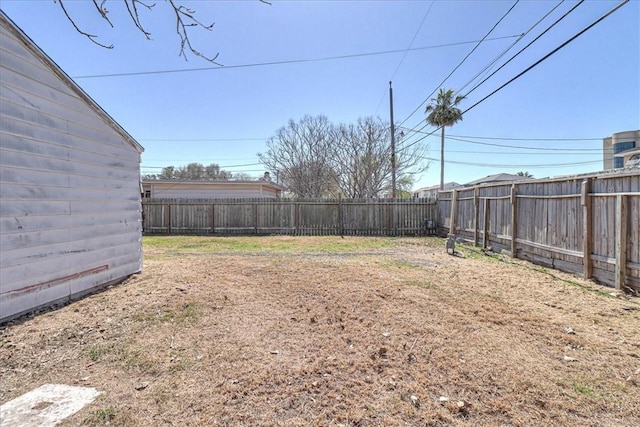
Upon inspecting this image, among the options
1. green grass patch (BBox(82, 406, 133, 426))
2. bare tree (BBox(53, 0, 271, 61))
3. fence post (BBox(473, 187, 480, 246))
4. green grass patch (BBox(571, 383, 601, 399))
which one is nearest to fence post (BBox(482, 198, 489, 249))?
→ fence post (BBox(473, 187, 480, 246))

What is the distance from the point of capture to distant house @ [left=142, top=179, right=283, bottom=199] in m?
17.9

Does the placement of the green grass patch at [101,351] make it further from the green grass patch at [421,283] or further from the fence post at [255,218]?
the fence post at [255,218]

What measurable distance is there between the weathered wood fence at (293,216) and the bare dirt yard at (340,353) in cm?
765

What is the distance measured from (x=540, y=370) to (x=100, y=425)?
3.10 meters

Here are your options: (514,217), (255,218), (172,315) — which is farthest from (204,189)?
(514,217)

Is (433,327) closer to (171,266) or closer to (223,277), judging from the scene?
(223,277)

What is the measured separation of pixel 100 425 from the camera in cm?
177

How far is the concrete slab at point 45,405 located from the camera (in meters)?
1.81

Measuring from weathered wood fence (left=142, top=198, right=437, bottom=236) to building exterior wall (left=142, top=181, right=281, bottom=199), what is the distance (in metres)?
4.67

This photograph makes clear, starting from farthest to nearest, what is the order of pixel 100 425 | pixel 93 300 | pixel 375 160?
1. pixel 375 160
2. pixel 93 300
3. pixel 100 425

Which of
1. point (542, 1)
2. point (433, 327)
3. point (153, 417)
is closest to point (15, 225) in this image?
point (153, 417)

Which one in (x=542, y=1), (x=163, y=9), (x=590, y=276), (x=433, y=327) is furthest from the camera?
(x=542, y=1)

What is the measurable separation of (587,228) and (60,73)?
26.7 feet

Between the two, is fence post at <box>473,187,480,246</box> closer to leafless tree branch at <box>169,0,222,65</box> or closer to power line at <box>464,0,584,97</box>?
power line at <box>464,0,584,97</box>
